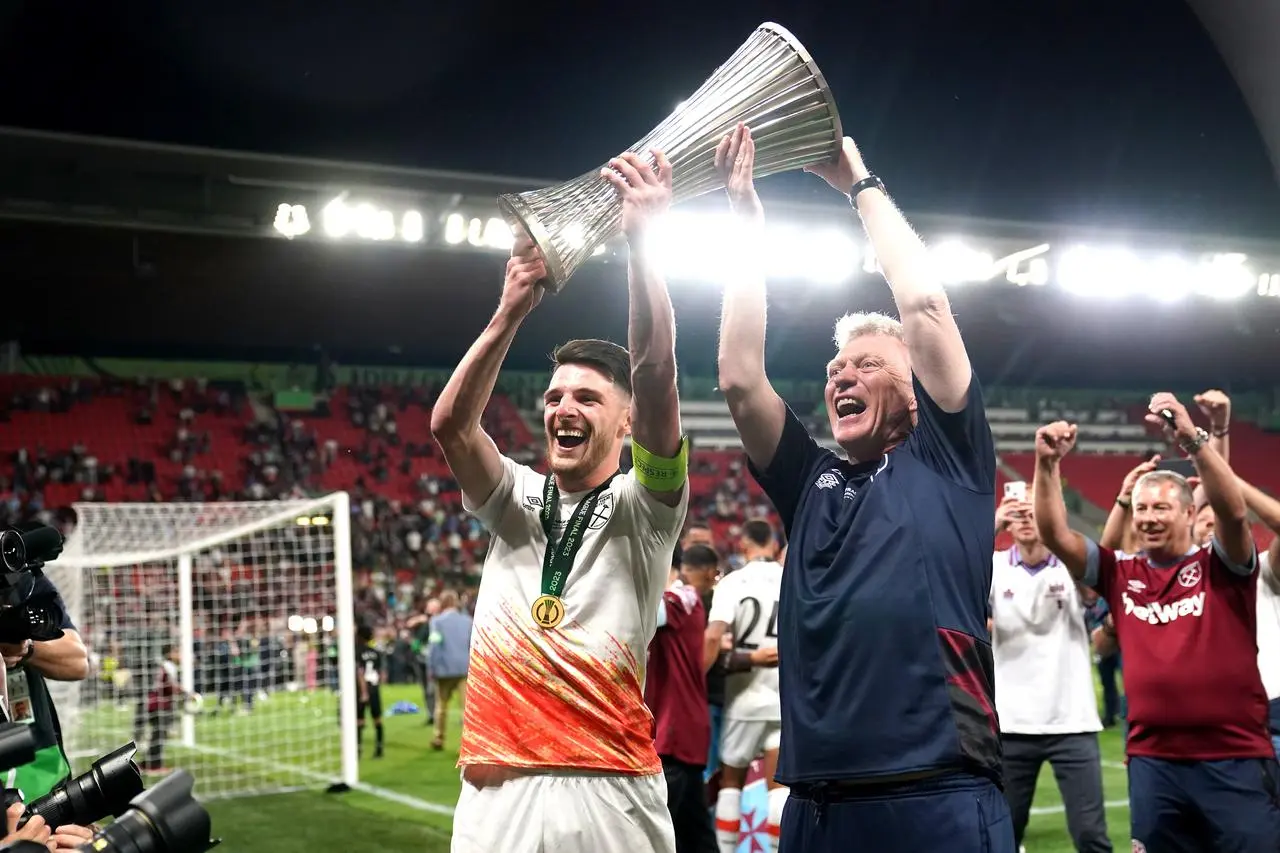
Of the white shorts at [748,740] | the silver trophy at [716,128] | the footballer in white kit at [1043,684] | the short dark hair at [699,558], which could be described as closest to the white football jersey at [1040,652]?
the footballer in white kit at [1043,684]

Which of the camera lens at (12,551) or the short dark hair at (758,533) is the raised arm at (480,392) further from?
the short dark hair at (758,533)

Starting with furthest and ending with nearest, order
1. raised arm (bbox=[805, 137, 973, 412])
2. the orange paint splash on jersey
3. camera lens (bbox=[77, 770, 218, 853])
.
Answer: the orange paint splash on jersey → raised arm (bbox=[805, 137, 973, 412]) → camera lens (bbox=[77, 770, 218, 853])

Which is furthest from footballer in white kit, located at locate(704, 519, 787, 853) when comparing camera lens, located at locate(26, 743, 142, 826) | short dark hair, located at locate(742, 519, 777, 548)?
camera lens, located at locate(26, 743, 142, 826)

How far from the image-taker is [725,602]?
7.04 m

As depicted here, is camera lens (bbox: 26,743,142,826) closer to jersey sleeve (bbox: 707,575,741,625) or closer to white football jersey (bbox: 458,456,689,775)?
white football jersey (bbox: 458,456,689,775)

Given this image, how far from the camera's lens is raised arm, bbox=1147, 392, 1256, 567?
412 cm

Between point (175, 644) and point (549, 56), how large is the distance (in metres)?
8.80

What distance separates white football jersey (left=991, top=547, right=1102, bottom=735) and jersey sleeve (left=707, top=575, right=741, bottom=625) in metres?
1.44

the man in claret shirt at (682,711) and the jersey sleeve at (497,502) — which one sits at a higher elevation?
the jersey sleeve at (497,502)

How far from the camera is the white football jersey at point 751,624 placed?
22.8ft

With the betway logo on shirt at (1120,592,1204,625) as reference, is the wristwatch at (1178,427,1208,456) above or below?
above

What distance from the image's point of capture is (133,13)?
12.9 meters

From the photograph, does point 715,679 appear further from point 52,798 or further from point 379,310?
point 379,310

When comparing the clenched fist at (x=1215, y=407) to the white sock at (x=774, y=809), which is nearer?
the clenched fist at (x=1215, y=407)
